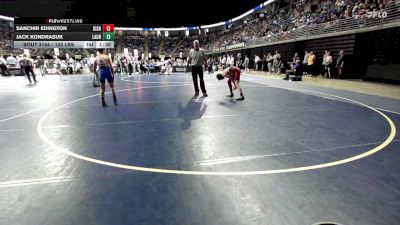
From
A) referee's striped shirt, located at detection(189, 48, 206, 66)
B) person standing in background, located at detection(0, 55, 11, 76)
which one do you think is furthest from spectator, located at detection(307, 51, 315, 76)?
person standing in background, located at detection(0, 55, 11, 76)

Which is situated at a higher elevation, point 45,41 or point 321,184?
point 45,41

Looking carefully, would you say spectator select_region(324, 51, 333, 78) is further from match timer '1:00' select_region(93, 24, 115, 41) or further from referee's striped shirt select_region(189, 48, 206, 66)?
match timer '1:00' select_region(93, 24, 115, 41)

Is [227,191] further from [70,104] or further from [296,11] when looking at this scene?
[296,11]

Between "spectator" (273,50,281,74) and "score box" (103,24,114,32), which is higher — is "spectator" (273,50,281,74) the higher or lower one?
the lower one

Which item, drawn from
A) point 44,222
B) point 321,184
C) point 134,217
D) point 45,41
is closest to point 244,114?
point 321,184

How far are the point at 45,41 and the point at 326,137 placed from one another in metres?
20.1

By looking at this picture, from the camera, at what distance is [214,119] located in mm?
6070

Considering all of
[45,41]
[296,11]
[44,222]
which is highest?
[296,11]

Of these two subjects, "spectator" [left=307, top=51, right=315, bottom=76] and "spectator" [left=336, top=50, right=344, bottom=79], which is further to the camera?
"spectator" [left=307, top=51, right=315, bottom=76]
